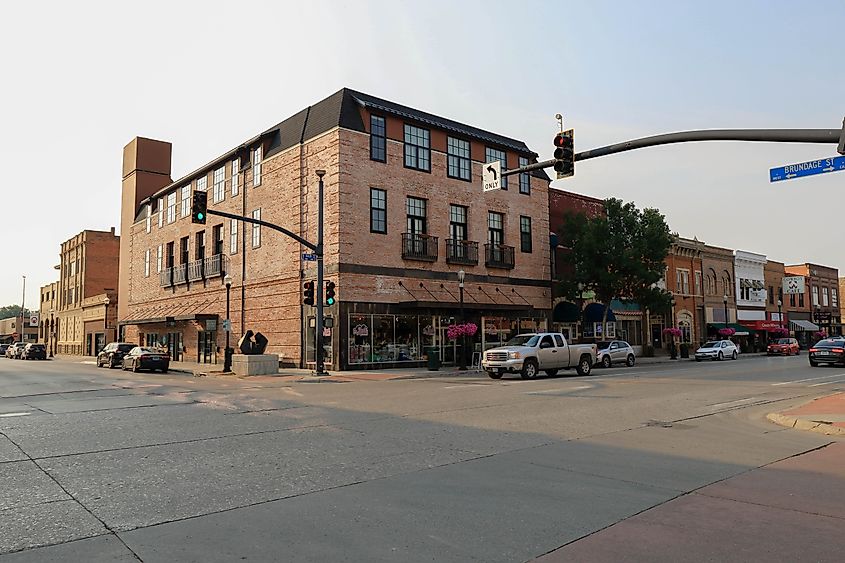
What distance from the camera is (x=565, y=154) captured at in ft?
50.2

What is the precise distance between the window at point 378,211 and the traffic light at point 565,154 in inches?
706

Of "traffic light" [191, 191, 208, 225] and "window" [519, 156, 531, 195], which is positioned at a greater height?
"window" [519, 156, 531, 195]

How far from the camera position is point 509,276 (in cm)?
3884

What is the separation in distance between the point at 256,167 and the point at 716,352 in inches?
1276

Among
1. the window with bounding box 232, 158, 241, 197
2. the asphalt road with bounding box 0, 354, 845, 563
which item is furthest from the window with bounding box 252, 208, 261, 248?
the asphalt road with bounding box 0, 354, 845, 563

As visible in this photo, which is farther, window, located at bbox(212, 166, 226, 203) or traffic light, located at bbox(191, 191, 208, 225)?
window, located at bbox(212, 166, 226, 203)

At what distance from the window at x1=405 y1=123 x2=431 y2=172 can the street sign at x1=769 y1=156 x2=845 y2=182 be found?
22.7 metres

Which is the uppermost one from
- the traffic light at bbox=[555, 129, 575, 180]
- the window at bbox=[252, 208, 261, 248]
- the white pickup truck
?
the window at bbox=[252, 208, 261, 248]

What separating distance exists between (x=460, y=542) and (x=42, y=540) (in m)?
3.53

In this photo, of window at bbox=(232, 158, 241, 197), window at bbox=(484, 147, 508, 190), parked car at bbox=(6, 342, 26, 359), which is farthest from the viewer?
parked car at bbox=(6, 342, 26, 359)

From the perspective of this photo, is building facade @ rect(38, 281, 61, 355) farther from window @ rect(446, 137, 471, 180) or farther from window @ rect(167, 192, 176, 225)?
window @ rect(446, 137, 471, 180)

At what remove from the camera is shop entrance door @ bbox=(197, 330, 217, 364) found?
4109 centimetres

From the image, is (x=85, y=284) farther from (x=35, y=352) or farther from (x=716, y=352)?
(x=716, y=352)

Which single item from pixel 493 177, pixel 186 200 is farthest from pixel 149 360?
pixel 493 177
